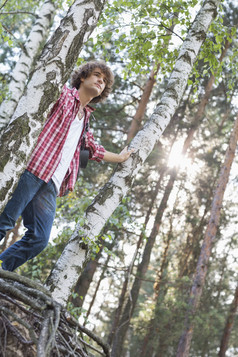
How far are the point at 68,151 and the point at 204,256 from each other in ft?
31.1

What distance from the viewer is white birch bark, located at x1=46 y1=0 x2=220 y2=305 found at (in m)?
2.30

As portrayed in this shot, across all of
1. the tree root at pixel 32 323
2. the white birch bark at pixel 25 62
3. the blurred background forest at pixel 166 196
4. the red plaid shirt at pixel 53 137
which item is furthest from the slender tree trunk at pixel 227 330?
the tree root at pixel 32 323

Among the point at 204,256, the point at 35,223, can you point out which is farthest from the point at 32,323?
the point at 204,256

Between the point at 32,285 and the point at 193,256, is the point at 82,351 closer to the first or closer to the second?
the point at 32,285

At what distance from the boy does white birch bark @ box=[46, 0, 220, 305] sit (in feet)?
0.54

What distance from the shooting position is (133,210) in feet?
41.4

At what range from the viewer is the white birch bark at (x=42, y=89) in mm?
1848

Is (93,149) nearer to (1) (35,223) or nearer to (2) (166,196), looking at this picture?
Answer: (1) (35,223)

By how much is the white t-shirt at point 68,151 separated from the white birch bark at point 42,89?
70cm

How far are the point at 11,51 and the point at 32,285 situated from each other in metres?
14.3

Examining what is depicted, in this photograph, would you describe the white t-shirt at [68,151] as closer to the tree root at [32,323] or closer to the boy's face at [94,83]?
the boy's face at [94,83]

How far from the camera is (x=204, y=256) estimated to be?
11.3 m

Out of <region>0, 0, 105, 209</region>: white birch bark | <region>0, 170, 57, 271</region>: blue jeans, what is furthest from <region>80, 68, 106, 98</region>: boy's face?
<region>0, 170, 57, 271</region>: blue jeans

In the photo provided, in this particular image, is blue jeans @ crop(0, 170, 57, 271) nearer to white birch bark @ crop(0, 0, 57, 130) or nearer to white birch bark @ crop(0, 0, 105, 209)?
white birch bark @ crop(0, 0, 105, 209)
